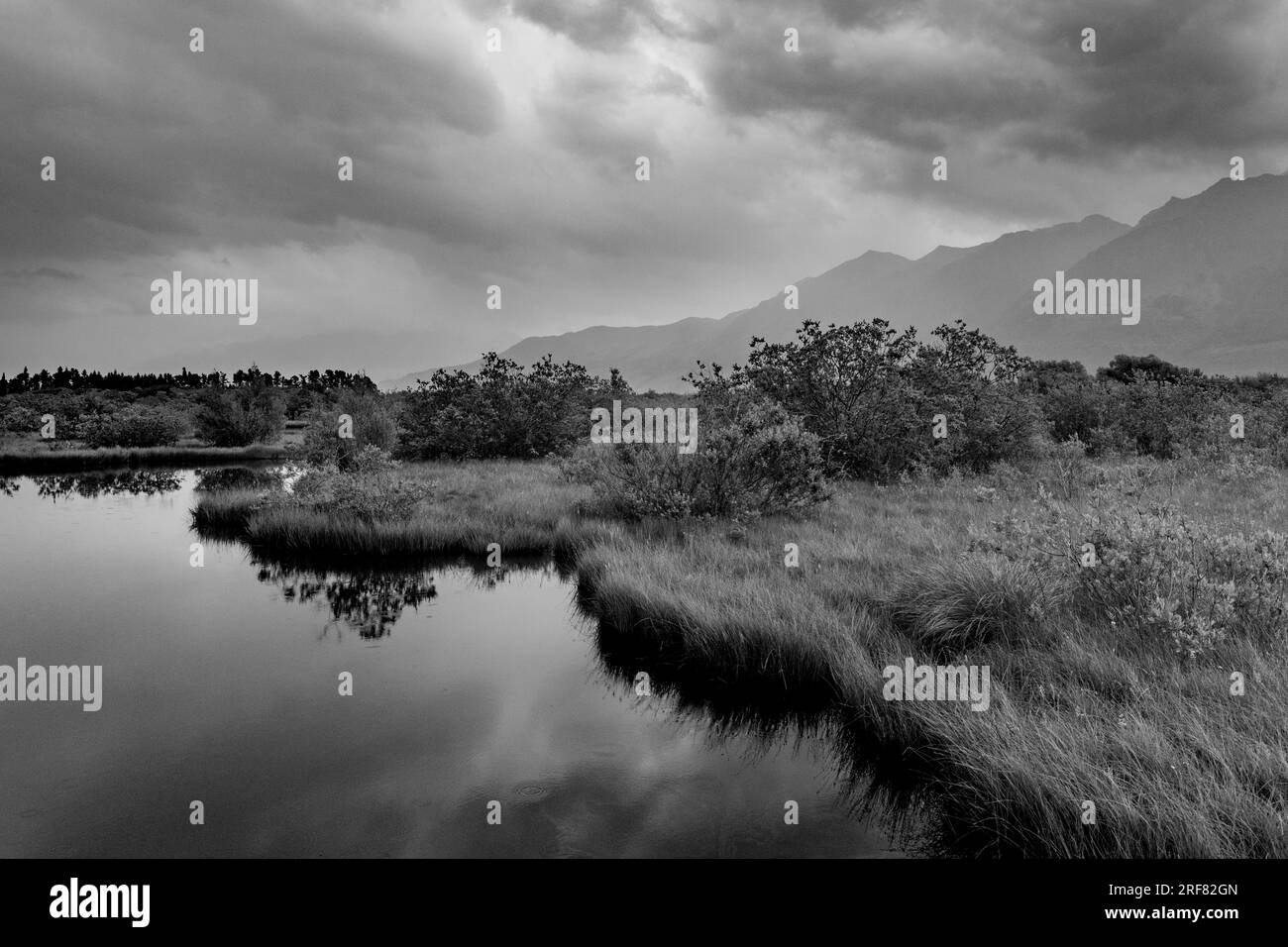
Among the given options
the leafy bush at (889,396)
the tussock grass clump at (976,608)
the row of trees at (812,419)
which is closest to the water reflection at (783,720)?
the tussock grass clump at (976,608)

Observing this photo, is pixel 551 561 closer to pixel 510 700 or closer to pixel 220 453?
pixel 510 700

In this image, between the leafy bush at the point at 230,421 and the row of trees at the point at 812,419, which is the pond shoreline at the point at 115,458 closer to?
the leafy bush at the point at 230,421

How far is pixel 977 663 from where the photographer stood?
6.85 m

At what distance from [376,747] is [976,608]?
665 cm

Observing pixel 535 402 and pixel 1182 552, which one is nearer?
pixel 1182 552

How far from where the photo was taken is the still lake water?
4.88 metres

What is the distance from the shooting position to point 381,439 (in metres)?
30.0

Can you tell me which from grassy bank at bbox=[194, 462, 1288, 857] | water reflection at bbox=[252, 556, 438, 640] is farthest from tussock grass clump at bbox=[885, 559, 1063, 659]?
water reflection at bbox=[252, 556, 438, 640]

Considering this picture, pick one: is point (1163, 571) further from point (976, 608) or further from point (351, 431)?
point (351, 431)

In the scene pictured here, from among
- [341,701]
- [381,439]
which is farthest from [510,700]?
[381,439]

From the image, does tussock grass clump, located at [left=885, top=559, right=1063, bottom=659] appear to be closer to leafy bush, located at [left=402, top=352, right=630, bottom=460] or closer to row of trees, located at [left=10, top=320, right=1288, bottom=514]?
row of trees, located at [left=10, top=320, right=1288, bottom=514]

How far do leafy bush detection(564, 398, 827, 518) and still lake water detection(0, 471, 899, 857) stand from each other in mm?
3882

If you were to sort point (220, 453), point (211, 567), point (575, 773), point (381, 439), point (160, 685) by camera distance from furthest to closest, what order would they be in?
point (220, 453), point (381, 439), point (211, 567), point (160, 685), point (575, 773)

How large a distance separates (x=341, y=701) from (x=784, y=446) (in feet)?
34.6
